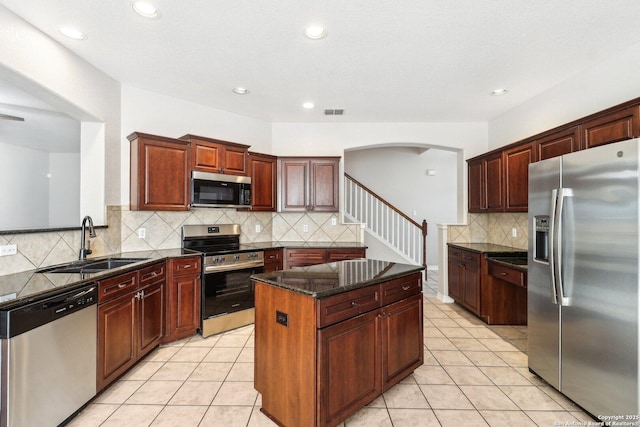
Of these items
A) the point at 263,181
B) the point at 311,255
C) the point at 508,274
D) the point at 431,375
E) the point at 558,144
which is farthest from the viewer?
the point at 263,181

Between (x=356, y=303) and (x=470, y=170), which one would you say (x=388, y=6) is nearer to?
(x=356, y=303)

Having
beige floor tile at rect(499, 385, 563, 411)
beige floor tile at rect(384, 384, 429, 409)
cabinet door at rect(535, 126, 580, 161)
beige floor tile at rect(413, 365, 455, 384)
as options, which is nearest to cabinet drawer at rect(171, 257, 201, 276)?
beige floor tile at rect(384, 384, 429, 409)

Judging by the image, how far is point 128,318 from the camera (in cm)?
246

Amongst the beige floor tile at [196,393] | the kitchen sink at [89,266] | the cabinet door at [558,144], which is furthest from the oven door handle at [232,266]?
the cabinet door at [558,144]

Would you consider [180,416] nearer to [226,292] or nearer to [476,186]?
[226,292]

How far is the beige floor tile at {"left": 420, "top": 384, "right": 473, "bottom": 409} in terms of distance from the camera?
2123 mm

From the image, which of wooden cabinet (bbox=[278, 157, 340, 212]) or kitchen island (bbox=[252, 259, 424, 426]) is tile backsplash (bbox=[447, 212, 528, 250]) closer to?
wooden cabinet (bbox=[278, 157, 340, 212])

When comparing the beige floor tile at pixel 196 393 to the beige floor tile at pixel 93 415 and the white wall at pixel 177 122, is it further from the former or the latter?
the white wall at pixel 177 122

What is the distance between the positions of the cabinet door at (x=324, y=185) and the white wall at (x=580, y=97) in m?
2.47

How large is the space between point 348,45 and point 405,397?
2843 mm

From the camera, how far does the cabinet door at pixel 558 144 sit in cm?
273

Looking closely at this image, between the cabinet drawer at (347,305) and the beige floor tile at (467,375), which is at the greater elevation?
the cabinet drawer at (347,305)

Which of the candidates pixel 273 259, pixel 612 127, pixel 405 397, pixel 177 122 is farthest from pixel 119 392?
pixel 612 127

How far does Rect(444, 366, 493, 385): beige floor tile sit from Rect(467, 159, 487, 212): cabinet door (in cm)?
232
